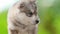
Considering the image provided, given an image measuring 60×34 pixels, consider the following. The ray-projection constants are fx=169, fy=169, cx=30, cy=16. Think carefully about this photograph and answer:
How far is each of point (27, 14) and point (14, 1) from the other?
0.17 m

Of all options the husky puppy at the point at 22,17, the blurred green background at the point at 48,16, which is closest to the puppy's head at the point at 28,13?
the husky puppy at the point at 22,17

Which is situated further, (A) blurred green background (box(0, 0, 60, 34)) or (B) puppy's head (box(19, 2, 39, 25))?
(A) blurred green background (box(0, 0, 60, 34))

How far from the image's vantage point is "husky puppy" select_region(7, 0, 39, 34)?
47.4 inches

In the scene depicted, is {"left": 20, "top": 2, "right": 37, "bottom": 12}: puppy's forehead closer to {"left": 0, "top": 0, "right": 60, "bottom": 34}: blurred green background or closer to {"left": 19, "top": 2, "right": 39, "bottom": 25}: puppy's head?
{"left": 19, "top": 2, "right": 39, "bottom": 25}: puppy's head

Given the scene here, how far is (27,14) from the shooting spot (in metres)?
1.21

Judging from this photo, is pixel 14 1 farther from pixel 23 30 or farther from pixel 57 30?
pixel 57 30

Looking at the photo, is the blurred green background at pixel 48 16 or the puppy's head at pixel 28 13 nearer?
the puppy's head at pixel 28 13

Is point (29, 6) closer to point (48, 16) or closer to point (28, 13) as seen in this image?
point (28, 13)

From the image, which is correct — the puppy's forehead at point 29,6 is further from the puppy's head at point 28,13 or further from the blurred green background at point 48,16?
the blurred green background at point 48,16

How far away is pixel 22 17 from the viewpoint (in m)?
1.21

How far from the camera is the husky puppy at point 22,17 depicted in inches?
47.4

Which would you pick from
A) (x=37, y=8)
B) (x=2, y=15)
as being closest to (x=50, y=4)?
(x=37, y=8)

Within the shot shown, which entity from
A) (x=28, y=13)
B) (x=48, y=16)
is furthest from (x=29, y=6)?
(x=48, y=16)

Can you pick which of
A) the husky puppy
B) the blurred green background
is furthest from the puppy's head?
the blurred green background
